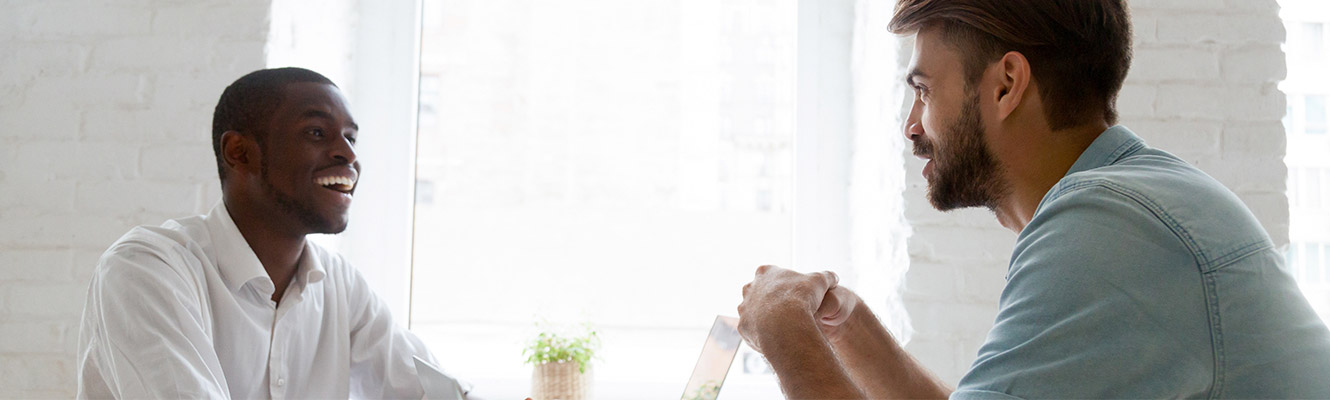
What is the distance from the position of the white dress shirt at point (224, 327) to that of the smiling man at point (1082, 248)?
0.76 m

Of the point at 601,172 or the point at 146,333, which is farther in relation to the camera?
the point at 601,172

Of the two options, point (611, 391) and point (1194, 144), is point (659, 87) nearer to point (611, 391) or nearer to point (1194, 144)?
point (611, 391)

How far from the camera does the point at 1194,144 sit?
1793 mm

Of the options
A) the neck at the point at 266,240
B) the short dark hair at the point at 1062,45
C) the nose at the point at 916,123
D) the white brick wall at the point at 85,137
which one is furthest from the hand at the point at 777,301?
the white brick wall at the point at 85,137

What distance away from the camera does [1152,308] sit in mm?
791

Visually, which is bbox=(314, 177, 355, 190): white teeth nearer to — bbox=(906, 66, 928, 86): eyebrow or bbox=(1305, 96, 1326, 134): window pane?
bbox=(906, 66, 928, 86): eyebrow

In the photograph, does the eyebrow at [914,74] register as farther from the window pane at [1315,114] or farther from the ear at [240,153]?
the window pane at [1315,114]

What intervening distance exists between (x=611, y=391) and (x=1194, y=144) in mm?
1361

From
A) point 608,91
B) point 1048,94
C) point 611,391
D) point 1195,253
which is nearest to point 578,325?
point 611,391

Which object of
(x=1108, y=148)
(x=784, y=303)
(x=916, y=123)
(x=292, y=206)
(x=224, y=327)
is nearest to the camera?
(x=1108, y=148)

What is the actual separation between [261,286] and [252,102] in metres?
0.32

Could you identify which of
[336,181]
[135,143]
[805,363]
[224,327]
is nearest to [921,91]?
[805,363]

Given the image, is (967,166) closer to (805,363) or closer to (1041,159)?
(1041,159)

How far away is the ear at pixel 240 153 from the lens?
58.8 inches
